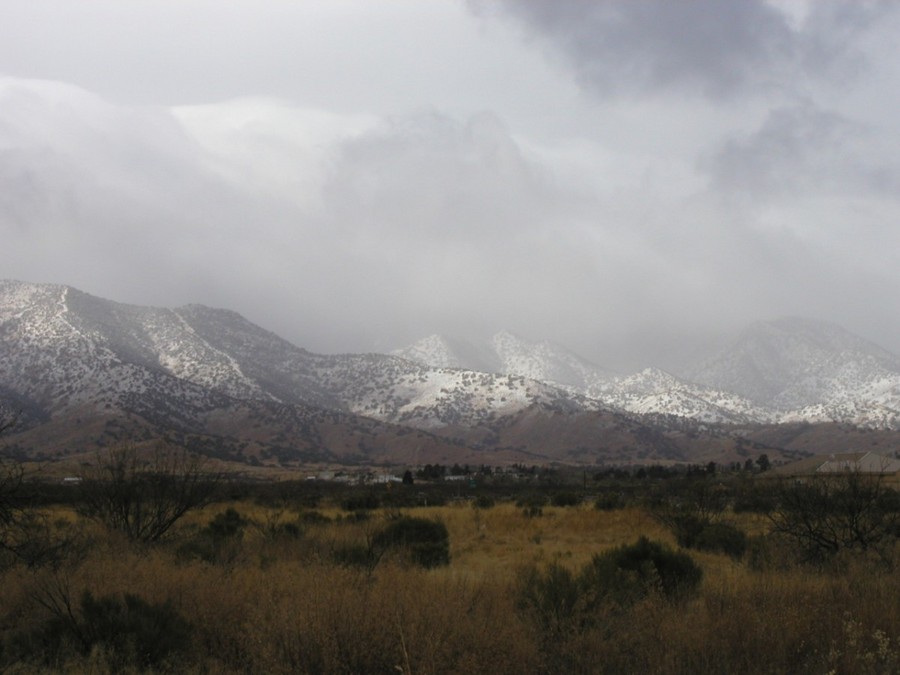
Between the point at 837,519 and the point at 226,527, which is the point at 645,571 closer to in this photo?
the point at 837,519

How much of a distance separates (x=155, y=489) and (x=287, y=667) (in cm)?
1373

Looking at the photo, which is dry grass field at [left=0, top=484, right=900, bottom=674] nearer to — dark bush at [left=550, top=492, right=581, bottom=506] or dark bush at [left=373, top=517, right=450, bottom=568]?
dark bush at [left=373, top=517, right=450, bottom=568]

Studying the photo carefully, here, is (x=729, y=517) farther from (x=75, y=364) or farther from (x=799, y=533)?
(x=75, y=364)

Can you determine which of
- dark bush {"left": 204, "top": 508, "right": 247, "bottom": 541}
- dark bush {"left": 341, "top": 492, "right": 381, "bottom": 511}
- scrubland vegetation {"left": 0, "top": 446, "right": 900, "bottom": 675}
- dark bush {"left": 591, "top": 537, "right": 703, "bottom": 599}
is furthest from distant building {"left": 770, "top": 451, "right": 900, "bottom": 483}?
dark bush {"left": 341, "top": 492, "right": 381, "bottom": 511}

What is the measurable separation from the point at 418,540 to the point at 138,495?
24.9 feet

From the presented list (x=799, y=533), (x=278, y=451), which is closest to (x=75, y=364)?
(x=278, y=451)

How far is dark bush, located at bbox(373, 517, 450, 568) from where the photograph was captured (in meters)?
16.7

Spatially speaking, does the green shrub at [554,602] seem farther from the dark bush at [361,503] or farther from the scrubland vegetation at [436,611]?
the dark bush at [361,503]

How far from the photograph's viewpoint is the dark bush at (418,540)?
16703 millimetres

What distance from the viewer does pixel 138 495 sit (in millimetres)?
18594

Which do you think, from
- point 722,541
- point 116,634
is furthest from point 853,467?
point 116,634

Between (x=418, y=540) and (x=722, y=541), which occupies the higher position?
(x=722, y=541)

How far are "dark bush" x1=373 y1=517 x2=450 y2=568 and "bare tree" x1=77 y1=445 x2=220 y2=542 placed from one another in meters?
5.56

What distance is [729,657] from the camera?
7383mm
